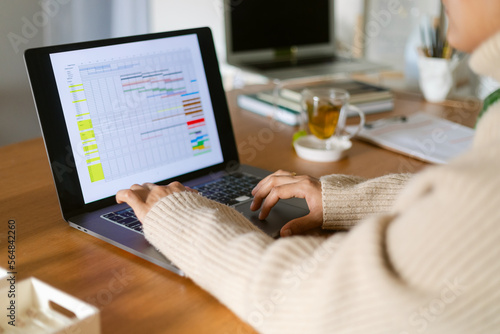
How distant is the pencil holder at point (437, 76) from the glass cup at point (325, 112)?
57 centimetres

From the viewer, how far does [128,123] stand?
1.03 meters

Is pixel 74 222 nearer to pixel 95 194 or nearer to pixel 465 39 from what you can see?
pixel 95 194

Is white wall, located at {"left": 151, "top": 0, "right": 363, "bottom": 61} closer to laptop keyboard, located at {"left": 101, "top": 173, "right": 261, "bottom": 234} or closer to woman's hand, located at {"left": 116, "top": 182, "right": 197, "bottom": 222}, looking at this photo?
laptop keyboard, located at {"left": 101, "top": 173, "right": 261, "bottom": 234}

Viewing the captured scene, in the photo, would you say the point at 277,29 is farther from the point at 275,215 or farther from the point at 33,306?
the point at 33,306

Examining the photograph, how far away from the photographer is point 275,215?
972 millimetres

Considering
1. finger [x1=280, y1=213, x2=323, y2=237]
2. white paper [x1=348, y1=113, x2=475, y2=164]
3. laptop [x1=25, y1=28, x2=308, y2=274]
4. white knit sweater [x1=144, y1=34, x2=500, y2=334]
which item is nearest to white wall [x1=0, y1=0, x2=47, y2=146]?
laptop [x1=25, y1=28, x2=308, y2=274]

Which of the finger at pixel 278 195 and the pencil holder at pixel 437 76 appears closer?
the finger at pixel 278 195

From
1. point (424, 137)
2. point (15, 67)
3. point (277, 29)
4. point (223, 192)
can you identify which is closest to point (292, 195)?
point (223, 192)

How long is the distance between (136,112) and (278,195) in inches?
12.2

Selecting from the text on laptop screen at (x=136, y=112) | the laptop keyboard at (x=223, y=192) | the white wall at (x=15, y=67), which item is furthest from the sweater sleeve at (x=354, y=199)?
the white wall at (x=15, y=67)

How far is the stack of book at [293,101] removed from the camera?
5.27 feet

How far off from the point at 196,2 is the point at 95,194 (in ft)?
6.82

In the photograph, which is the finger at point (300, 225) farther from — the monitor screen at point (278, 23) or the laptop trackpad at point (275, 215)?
the monitor screen at point (278, 23)

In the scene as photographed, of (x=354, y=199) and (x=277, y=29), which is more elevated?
(x=277, y=29)
